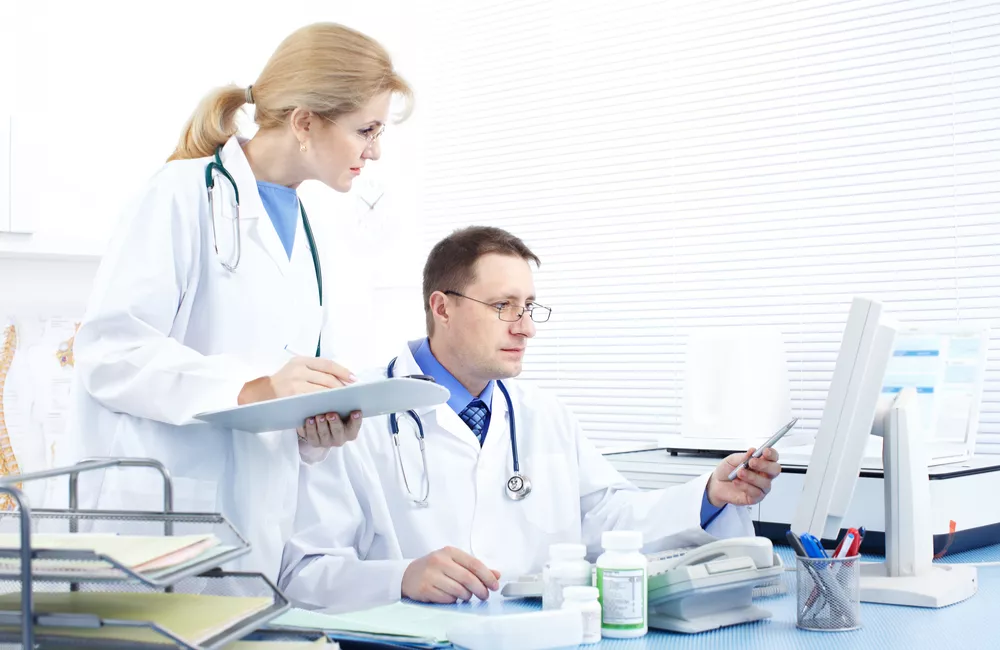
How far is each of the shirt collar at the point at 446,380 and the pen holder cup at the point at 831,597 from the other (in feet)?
2.51

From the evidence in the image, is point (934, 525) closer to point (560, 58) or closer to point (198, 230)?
point (198, 230)

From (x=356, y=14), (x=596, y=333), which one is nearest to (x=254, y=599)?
(x=596, y=333)

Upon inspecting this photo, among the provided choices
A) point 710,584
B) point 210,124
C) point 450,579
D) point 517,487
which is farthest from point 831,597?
point 210,124

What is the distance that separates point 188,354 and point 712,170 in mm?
1867

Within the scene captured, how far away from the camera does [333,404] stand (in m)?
1.29

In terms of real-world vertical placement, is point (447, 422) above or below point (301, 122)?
below

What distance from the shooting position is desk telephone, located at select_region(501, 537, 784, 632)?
1.21m

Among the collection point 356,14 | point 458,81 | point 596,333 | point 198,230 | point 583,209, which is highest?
point 356,14

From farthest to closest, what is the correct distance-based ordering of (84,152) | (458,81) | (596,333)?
(458,81) < (596,333) < (84,152)

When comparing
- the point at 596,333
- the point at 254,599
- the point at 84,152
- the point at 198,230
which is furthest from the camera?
the point at 596,333

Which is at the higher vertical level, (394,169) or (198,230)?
(394,169)

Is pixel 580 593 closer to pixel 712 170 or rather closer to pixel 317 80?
pixel 317 80

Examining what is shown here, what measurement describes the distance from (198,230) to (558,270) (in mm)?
1751

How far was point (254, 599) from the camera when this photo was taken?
33.3 inches
